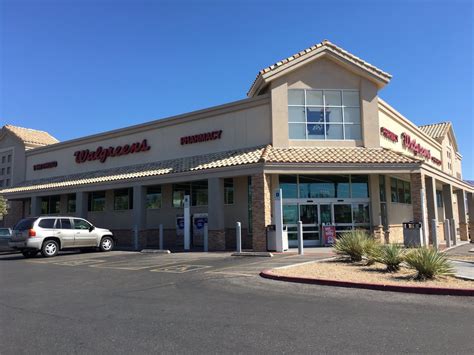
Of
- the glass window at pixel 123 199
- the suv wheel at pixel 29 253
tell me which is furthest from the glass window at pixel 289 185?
the suv wheel at pixel 29 253

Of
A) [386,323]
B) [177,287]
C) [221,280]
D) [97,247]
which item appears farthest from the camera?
[97,247]

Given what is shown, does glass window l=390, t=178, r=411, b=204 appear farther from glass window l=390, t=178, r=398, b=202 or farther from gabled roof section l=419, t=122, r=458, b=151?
gabled roof section l=419, t=122, r=458, b=151

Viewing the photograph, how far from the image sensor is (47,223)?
60.8 feet

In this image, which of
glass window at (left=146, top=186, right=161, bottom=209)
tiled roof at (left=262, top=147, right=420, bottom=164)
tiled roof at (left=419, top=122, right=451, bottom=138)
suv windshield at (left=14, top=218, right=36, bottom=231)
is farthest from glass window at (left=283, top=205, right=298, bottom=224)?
tiled roof at (left=419, top=122, right=451, bottom=138)

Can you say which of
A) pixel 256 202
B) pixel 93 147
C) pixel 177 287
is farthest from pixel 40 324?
pixel 93 147

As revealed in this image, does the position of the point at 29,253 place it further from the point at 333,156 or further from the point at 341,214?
the point at 341,214

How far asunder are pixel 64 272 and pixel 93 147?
57.4 ft

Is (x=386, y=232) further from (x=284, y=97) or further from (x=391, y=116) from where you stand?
(x=284, y=97)

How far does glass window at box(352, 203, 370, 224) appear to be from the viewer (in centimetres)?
2097

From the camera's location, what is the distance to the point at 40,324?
6.58m

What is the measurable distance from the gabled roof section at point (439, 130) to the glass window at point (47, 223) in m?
29.6

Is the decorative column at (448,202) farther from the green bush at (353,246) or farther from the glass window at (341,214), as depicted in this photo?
the green bush at (353,246)

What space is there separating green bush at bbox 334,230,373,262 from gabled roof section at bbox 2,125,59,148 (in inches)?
1144

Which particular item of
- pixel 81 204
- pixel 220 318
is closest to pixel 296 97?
pixel 81 204
